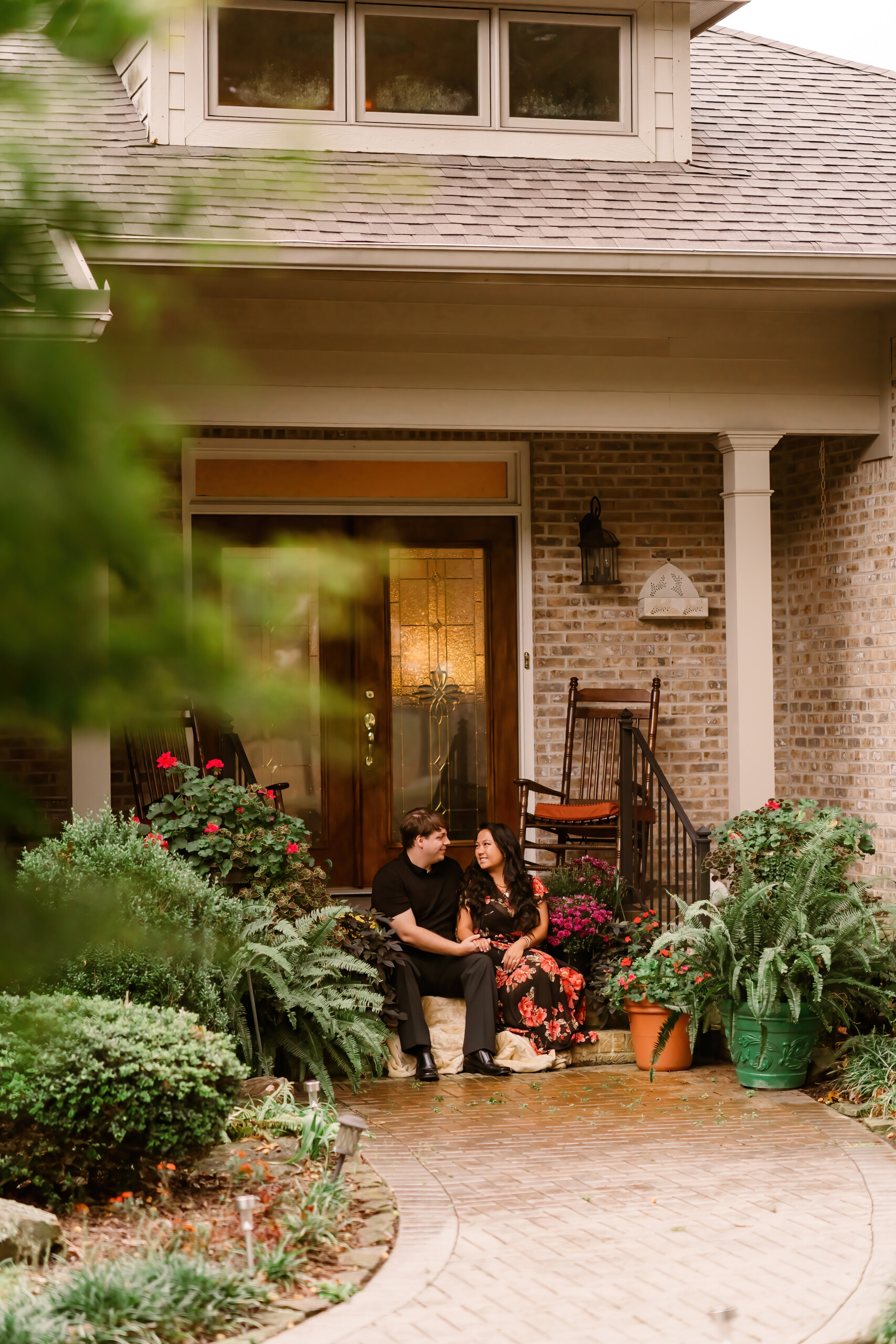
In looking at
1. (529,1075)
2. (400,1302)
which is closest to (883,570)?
(529,1075)

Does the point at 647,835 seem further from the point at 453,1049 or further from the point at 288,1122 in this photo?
the point at 288,1122

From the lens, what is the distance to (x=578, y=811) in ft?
25.8

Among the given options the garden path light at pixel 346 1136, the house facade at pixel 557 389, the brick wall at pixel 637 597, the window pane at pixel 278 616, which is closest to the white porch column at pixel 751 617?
the house facade at pixel 557 389

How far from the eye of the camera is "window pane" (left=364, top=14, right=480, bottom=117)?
294 inches

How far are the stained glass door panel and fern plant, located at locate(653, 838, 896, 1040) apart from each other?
2858 mm

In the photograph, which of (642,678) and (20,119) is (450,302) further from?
(20,119)

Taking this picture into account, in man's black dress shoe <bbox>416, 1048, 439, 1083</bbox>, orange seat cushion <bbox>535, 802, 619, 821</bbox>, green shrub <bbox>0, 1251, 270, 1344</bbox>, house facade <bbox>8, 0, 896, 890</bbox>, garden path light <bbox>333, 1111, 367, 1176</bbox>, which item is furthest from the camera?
orange seat cushion <bbox>535, 802, 619, 821</bbox>

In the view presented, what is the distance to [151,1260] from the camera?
11.4 feet

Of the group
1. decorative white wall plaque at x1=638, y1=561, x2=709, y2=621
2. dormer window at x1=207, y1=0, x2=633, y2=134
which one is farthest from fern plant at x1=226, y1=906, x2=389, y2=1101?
dormer window at x1=207, y1=0, x2=633, y2=134

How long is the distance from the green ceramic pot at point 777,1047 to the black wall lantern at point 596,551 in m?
3.33

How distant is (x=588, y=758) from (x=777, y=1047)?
2971 millimetres

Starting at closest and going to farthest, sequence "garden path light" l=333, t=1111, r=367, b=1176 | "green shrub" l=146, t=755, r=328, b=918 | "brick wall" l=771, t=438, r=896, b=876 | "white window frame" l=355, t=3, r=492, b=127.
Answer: "garden path light" l=333, t=1111, r=367, b=1176 < "green shrub" l=146, t=755, r=328, b=918 < "white window frame" l=355, t=3, r=492, b=127 < "brick wall" l=771, t=438, r=896, b=876

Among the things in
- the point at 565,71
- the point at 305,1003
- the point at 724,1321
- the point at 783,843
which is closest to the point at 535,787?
the point at 783,843

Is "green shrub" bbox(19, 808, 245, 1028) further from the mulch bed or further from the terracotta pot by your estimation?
the terracotta pot
